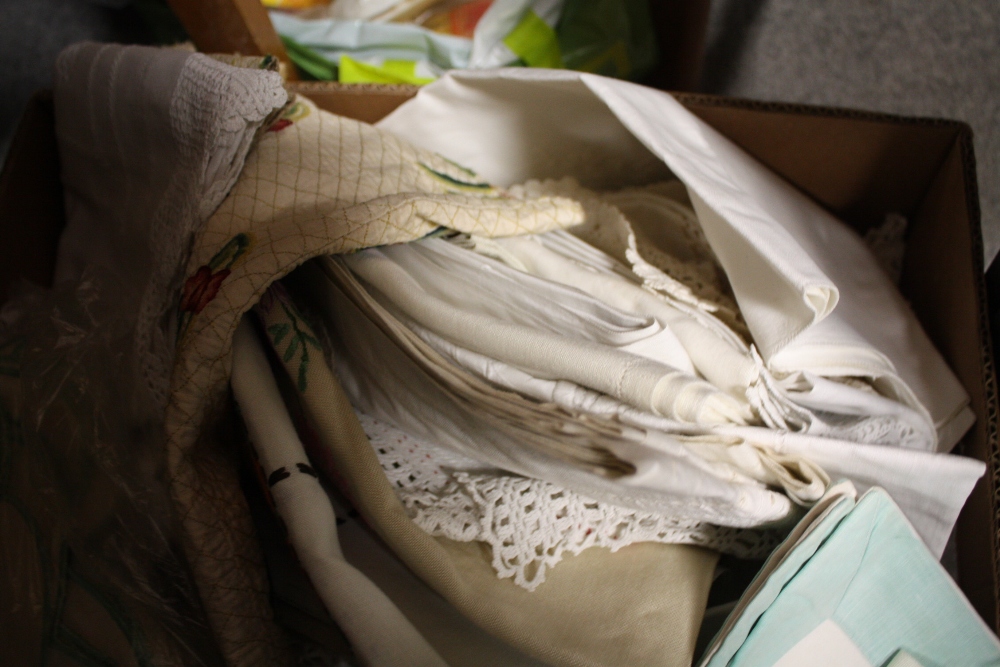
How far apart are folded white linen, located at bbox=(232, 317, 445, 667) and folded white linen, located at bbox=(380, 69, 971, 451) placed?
282 millimetres

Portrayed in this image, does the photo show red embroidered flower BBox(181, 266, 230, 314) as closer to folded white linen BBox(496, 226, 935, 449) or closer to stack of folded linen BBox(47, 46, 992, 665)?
stack of folded linen BBox(47, 46, 992, 665)

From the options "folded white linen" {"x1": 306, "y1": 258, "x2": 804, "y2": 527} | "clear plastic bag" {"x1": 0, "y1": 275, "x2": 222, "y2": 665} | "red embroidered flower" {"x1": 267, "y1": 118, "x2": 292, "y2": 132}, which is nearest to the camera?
"folded white linen" {"x1": 306, "y1": 258, "x2": 804, "y2": 527}

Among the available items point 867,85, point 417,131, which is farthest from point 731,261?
point 867,85

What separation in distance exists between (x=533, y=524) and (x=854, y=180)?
0.50 meters

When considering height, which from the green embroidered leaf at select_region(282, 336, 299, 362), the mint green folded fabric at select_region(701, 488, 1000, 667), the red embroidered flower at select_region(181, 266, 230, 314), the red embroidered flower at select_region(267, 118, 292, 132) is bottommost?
the mint green folded fabric at select_region(701, 488, 1000, 667)

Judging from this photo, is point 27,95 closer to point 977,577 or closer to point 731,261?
point 731,261

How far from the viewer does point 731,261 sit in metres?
0.45

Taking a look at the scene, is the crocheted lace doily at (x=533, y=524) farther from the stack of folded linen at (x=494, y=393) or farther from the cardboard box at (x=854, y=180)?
the cardboard box at (x=854, y=180)

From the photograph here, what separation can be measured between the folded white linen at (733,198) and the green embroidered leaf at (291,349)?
0.95 ft

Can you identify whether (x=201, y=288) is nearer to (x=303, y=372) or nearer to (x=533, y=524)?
(x=303, y=372)

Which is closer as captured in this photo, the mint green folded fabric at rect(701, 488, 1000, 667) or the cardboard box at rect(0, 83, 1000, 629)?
the mint green folded fabric at rect(701, 488, 1000, 667)

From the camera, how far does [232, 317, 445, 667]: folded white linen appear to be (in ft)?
1.07

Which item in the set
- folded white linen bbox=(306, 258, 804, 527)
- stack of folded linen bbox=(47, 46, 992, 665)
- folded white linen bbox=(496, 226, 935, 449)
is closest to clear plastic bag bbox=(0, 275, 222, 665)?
stack of folded linen bbox=(47, 46, 992, 665)

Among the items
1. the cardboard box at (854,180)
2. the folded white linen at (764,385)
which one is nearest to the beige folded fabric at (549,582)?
the folded white linen at (764,385)
